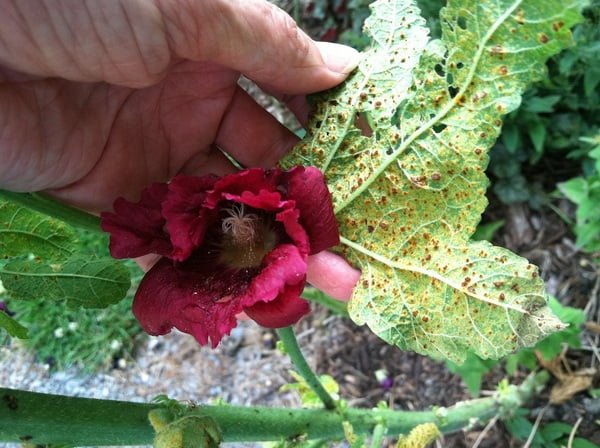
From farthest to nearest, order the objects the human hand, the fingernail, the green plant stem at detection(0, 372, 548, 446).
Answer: the fingernail → the human hand → the green plant stem at detection(0, 372, 548, 446)

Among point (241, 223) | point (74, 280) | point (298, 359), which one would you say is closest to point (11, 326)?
point (74, 280)

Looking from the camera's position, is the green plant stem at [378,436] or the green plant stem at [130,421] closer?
the green plant stem at [130,421]

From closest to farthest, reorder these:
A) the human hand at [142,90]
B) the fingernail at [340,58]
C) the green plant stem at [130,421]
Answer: the green plant stem at [130,421]
the human hand at [142,90]
the fingernail at [340,58]

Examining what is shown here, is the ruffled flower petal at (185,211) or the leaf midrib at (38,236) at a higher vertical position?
the ruffled flower petal at (185,211)

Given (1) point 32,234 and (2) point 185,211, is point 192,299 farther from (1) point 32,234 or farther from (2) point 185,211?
(1) point 32,234

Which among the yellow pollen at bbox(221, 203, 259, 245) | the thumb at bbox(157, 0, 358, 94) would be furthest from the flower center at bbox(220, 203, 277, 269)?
the thumb at bbox(157, 0, 358, 94)

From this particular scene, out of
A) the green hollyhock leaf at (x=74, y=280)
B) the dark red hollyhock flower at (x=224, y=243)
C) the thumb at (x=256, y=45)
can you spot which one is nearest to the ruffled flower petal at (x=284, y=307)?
the dark red hollyhock flower at (x=224, y=243)

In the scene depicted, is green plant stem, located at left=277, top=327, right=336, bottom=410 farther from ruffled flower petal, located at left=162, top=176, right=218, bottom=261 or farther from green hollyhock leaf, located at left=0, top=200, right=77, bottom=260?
green hollyhock leaf, located at left=0, top=200, right=77, bottom=260

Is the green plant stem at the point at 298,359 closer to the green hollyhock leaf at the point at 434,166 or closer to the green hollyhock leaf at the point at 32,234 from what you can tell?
the green hollyhock leaf at the point at 434,166
